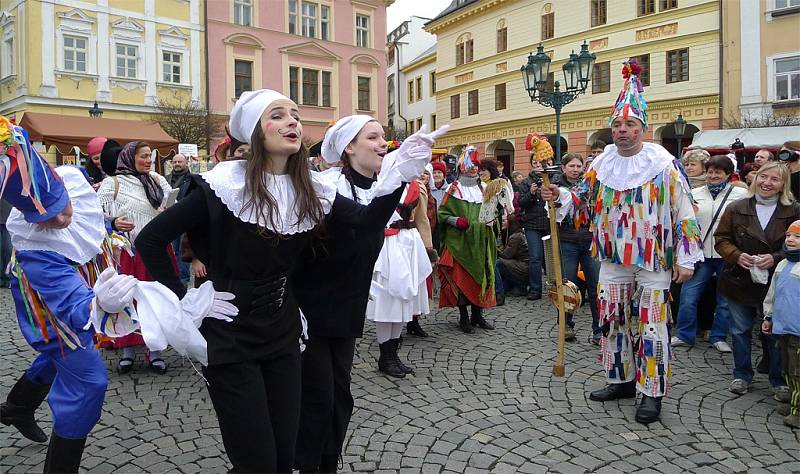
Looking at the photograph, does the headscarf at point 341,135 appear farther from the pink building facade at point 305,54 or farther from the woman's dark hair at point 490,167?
the pink building facade at point 305,54

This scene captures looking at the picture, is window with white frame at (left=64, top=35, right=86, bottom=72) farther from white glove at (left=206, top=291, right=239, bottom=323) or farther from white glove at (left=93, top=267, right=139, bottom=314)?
white glove at (left=206, top=291, right=239, bottom=323)

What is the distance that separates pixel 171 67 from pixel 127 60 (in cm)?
185

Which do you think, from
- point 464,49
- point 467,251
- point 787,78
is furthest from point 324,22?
point 467,251

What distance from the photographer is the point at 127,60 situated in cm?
2573

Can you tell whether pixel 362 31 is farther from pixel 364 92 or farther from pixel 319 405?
pixel 319 405

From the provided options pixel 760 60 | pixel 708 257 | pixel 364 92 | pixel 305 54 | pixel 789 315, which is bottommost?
pixel 789 315

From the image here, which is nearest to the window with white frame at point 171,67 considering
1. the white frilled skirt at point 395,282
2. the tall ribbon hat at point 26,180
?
the white frilled skirt at point 395,282

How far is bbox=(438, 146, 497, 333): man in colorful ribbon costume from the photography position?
21.4 feet

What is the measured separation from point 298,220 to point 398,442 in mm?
1845

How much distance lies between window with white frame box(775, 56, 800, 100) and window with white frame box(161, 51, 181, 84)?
24.2 m

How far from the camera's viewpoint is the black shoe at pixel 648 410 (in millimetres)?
3975

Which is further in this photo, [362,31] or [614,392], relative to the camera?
[362,31]

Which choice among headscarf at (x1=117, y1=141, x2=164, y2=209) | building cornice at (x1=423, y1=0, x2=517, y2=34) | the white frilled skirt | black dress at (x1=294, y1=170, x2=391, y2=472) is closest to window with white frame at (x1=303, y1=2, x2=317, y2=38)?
building cornice at (x1=423, y1=0, x2=517, y2=34)

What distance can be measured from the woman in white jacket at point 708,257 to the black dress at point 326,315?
14.3 feet
